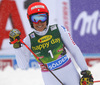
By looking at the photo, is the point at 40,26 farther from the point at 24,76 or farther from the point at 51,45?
the point at 24,76

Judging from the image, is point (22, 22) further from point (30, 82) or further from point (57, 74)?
point (57, 74)

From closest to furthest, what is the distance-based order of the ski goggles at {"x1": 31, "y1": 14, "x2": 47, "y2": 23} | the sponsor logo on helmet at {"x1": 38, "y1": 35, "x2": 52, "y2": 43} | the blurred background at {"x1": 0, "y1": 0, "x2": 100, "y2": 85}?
1. the ski goggles at {"x1": 31, "y1": 14, "x2": 47, "y2": 23}
2. the sponsor logo on helmet at {"x1": 38, "y1": 35, "x2": 52, "y2": 43}
3. the blurred background at {"x1": 0, "y1": 0, "x2": 100, "y2": 85}

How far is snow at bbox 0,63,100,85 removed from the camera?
510 cm

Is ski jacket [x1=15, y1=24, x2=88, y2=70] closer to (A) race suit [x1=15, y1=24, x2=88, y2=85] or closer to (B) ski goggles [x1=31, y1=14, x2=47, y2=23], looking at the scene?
(A) race suit [x1=15, y1=24, x2=88, y2=85]

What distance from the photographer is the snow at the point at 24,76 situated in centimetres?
510

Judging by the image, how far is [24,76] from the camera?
18.0ft

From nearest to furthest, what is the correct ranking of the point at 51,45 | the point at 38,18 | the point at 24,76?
1. the point at 38,18
2. the point at 51,45
3. the point at 24,76

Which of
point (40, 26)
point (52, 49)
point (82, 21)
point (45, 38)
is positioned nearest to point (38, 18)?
point (40, 26)

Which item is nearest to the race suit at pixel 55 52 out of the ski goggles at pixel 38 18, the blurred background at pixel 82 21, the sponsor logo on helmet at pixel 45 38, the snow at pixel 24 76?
the sponsor logo on helmet at pixel 45 38

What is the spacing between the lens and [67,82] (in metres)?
2.55

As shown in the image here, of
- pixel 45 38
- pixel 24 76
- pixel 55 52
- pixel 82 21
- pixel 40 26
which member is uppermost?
pixel 40 26

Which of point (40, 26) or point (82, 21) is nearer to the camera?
point (40, 26)

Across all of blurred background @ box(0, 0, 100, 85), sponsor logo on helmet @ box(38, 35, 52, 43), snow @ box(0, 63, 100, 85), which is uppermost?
sponsor logo on helmet @ box(38, 35, 52, 43)

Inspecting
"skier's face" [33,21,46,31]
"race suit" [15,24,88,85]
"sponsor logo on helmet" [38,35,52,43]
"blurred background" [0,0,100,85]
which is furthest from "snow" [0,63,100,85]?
"skier's face" [33,21,46,31]
